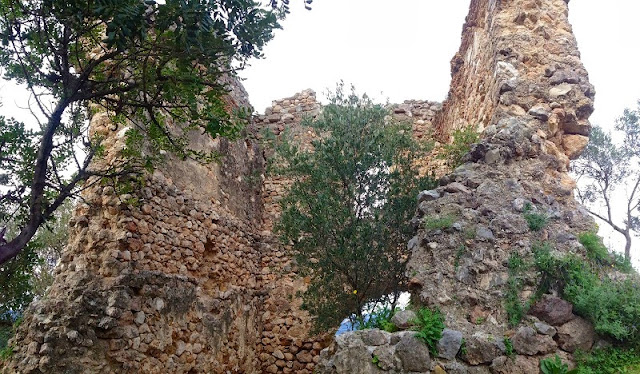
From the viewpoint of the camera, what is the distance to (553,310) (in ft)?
16.3

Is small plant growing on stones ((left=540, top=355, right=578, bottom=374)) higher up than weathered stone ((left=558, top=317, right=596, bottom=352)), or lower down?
lower down

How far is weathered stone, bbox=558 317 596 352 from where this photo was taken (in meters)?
4.73

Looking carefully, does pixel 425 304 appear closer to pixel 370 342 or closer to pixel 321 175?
pixel 370 342

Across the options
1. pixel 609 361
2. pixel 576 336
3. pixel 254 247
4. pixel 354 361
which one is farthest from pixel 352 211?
pixel 254 247

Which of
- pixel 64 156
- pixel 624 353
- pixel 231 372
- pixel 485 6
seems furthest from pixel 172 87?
pixel 485 6

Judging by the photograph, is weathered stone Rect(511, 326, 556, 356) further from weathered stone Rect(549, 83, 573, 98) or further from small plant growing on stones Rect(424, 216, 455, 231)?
weathered stone Rect(549, 83, 573, 98)

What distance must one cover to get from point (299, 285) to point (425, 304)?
6.01 m

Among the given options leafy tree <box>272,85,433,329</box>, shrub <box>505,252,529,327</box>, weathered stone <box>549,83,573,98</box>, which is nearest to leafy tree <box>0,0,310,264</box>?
leafy tree <box>272,85,433,329</box>

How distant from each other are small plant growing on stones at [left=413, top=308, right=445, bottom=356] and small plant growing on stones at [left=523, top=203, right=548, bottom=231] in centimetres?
172

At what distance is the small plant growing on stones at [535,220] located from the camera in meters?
5.77

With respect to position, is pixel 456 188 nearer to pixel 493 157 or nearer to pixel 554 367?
pixel 493 157

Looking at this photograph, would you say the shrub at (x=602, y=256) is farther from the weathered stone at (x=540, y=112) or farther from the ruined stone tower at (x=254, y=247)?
the weathered stone at (x=540, y=112)

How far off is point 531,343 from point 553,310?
0.50 metres

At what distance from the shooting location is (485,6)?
378 inches
